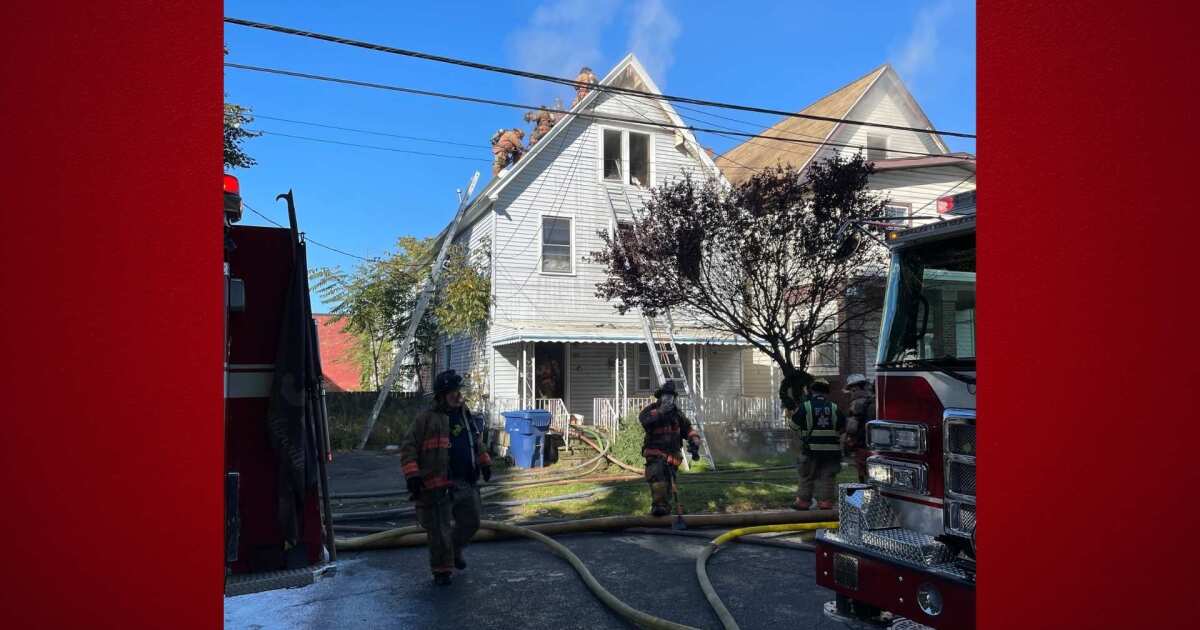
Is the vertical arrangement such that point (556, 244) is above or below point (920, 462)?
above

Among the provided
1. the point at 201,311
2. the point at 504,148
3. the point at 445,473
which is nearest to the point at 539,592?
the point at 445,473

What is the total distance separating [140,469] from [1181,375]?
2.57 m

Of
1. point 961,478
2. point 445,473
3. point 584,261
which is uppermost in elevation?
point 584,261

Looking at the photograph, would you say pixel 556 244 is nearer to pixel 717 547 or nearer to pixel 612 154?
pixel 612 154

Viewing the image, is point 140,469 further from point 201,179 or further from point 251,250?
point 251,250

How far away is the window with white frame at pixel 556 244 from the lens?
19609 millimetres

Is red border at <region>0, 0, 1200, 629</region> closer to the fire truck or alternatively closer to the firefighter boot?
the fire truck

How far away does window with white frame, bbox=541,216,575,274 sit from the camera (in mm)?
19609

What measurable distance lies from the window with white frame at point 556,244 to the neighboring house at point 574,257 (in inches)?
0.9

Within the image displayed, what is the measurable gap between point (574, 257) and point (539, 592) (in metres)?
13.7

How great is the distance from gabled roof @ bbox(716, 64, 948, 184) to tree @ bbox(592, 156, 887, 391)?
7.79m

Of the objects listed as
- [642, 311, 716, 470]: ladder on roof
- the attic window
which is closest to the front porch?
[642, 311, 716, 470]: ladder on roof

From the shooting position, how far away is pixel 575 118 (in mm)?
19797

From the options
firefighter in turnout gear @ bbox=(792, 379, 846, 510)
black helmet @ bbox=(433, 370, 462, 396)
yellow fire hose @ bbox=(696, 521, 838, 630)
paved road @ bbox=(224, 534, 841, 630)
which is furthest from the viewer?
firefighter in turnout gear @ bbox=(792, 379, 846, 510)
